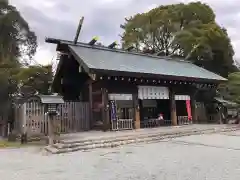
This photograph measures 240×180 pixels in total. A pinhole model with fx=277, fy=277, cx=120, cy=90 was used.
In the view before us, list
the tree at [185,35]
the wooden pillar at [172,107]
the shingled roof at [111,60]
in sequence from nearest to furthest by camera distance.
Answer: the shingled roof at [111,60], the wooden pillar at [172,107], the tree at [185,35]

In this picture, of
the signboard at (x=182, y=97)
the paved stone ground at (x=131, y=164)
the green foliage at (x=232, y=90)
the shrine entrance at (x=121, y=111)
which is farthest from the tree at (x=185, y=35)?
the paved stone ground at (x=131, y=164)

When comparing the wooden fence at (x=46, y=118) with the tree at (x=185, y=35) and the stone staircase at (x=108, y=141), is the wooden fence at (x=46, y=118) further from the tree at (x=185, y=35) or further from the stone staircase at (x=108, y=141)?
the tree at (x=185, y=35)

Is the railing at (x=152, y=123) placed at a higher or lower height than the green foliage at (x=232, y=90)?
lower

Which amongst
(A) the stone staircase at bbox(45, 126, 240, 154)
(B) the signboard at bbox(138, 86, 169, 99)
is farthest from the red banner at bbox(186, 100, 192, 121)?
(A) the stone staircase at bbox(45, 126, 240, 154)

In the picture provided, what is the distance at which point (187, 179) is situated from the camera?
18.3ft

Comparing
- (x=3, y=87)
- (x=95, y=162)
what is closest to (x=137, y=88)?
(x=3, y=87)

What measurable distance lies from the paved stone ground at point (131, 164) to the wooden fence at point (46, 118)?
3.13m

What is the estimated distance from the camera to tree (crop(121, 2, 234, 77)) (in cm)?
2872

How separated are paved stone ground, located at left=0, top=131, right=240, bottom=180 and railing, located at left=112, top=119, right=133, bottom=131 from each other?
486 cm

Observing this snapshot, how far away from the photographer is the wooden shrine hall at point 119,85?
49.3 feet

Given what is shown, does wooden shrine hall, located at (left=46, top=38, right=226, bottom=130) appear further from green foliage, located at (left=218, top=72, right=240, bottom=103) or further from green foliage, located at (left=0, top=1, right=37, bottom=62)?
green foliage, located at (left=0, top=1, right=37, bottom=62)

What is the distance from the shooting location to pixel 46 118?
13859 mm

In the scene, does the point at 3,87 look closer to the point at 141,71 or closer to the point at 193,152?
the point at 141,71

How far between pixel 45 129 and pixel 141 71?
6.09m
